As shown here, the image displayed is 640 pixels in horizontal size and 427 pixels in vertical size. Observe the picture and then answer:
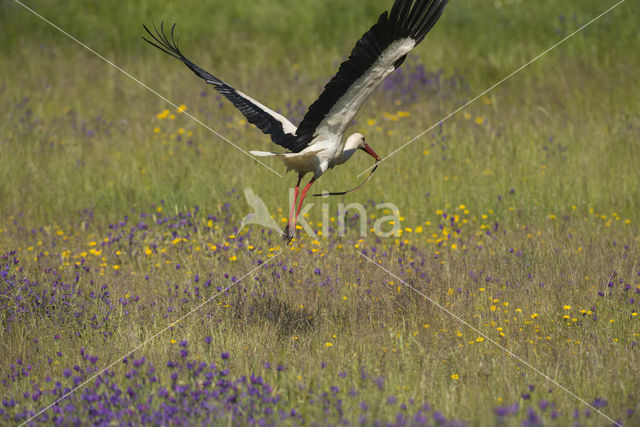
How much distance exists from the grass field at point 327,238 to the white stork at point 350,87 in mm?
816

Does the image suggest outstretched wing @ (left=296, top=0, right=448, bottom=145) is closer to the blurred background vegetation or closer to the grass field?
the grass field

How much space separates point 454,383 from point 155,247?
10.0 feet

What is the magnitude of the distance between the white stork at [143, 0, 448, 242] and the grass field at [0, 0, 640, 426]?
2.68 ft

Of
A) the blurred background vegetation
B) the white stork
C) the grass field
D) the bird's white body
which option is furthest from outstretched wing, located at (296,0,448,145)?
the blurred background vegetation

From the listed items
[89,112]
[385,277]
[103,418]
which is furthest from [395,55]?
[89,112]

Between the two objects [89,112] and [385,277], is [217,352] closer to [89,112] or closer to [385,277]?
[385,277]

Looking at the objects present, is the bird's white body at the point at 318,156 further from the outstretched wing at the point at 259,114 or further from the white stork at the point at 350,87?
the outstretched wing at the point at 259,114

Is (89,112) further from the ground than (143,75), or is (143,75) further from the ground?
(143,75)

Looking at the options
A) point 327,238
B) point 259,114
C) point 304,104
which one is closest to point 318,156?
point 259,114

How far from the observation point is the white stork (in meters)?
4.38

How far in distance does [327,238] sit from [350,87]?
2001 millimetres

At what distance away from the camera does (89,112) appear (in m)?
9.73

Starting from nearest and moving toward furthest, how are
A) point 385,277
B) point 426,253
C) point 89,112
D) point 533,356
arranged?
point 533,356 → point 385,277 → point 426,253 → point 89,112

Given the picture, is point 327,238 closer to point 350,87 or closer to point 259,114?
point 259,114
